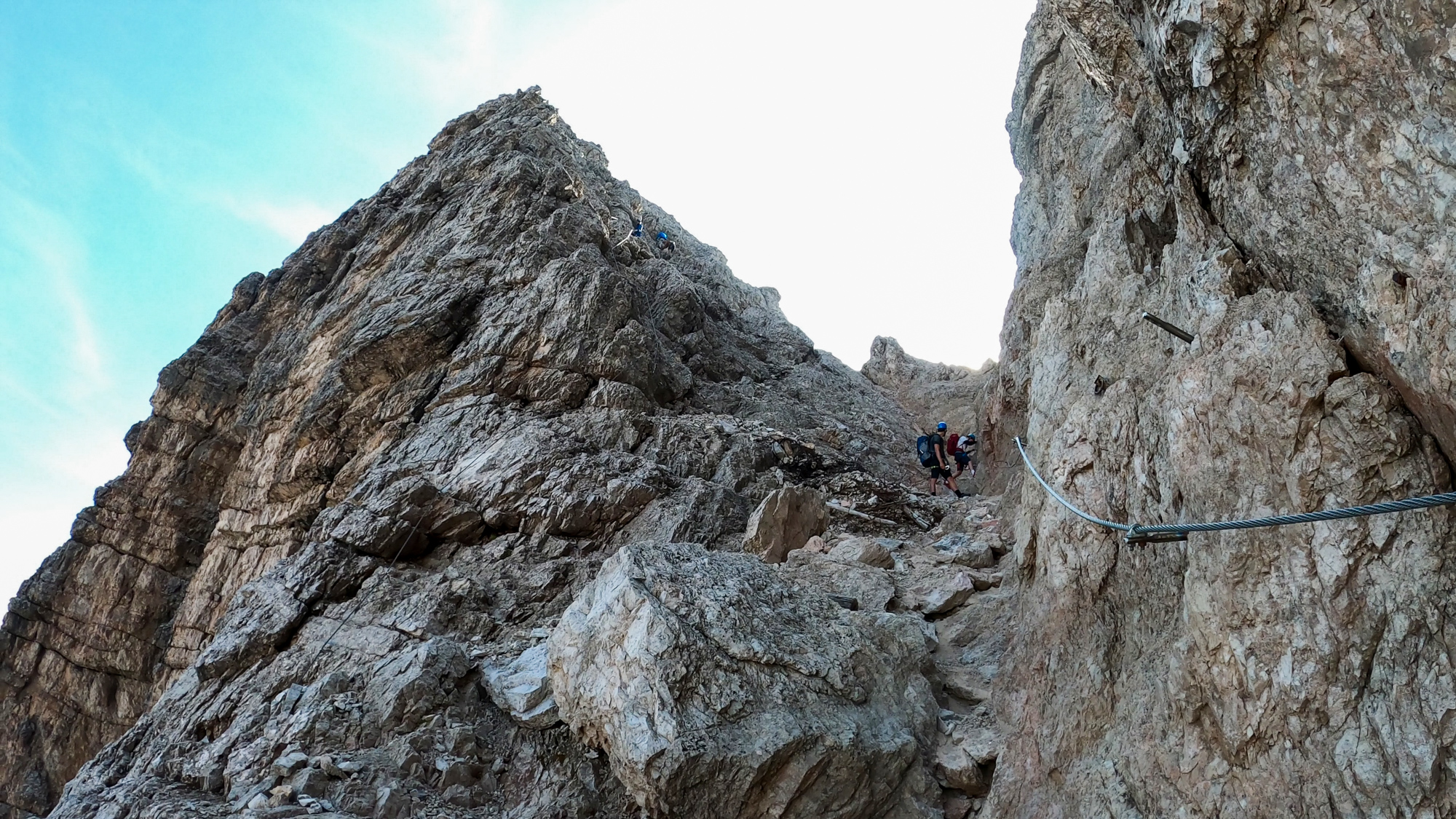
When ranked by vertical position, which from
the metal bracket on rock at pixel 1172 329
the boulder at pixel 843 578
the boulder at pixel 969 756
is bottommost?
the boulder at pixel 969 756

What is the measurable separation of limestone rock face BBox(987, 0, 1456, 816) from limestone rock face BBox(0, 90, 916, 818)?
117 inches

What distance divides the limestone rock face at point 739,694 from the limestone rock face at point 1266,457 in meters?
1.31

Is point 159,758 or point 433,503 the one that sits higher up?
point 433,503

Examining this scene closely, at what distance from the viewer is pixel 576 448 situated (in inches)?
725

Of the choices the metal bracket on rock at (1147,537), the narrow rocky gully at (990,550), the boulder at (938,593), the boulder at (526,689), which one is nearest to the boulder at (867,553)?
the narrow rocky gully at (990,550)

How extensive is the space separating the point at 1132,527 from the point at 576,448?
1336 cm

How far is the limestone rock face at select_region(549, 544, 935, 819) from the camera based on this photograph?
8430mm

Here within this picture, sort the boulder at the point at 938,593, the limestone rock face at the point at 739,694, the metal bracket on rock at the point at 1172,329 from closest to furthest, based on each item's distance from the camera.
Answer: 1. the metal bracket on rock at the point at 1172,329
2. the limestone rock face at the point at 739,694
3. the boulder at the point at 938,593

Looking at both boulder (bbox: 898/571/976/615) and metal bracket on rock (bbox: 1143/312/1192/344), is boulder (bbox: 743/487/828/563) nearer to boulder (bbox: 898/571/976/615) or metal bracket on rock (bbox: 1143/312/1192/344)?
boulder (bbox: 898/571/976/615)

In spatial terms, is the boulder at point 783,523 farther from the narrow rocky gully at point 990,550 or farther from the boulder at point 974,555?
the boulder at point 974,555

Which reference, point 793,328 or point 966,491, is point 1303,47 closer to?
point 966,491

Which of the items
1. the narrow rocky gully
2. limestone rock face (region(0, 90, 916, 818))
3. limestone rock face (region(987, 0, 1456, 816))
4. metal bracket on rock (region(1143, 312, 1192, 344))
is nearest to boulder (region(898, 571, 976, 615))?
the narrow rocky gully

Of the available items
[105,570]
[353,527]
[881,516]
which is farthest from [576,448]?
[105,570]

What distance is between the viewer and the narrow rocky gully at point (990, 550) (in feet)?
18.9
